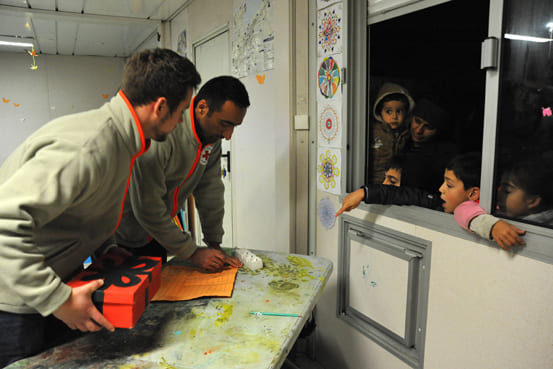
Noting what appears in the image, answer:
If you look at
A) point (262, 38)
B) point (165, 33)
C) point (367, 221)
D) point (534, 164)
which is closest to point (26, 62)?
point (165, 33)

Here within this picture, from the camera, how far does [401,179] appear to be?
5.80 ft

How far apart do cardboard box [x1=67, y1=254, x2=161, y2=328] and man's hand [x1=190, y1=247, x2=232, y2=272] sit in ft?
0.95

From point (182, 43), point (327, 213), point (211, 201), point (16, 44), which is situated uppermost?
point (16, 44)

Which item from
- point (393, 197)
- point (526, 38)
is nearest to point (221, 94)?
point (393, 197)

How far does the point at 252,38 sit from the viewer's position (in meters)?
2.35

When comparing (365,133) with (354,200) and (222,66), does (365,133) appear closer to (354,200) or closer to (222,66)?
(354,200)

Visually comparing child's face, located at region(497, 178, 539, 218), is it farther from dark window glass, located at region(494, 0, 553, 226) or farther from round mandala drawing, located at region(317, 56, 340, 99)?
round mandala drawing, located at region(317, 56, 340, 99)

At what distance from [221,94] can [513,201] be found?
1095 mm

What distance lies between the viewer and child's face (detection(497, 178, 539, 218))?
1207 millimetres

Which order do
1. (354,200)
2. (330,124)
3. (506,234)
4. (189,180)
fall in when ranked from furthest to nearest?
(330,124), (354,200), (189,180), (506,234)

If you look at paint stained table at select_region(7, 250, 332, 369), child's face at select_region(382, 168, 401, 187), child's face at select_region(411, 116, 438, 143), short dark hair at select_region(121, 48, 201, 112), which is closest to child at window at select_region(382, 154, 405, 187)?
child's face at select_region(382, 168, 401, 187)

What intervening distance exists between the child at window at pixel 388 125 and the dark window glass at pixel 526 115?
0.61m

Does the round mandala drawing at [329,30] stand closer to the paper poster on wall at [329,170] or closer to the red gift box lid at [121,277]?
the paper poster on wall at [329,170]

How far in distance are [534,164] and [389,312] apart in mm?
860
